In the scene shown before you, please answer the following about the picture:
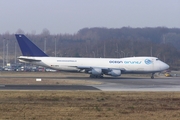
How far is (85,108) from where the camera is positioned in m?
22.5

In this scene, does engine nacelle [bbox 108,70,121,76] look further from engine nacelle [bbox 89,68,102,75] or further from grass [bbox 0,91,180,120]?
grass [bbox 0,91,180,120]

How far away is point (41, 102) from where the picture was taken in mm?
25438

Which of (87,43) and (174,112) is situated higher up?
(87,43)

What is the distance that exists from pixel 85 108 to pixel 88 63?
42376 millimetres

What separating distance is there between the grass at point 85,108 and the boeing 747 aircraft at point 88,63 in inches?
1361

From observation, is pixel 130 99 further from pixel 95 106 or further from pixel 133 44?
pixel 133 44

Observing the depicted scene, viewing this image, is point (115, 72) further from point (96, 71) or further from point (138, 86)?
point (138, 86)

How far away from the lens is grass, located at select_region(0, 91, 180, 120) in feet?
63.9

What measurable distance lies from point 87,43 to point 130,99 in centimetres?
15596

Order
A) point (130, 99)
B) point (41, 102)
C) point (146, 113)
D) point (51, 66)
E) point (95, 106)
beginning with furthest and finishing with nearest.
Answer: point (51, 66) < point (130, 99) < point (41, 102) < point (95, 106) < point (146, 113)

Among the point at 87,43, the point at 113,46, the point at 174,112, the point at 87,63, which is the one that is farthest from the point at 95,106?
the point at 87,43

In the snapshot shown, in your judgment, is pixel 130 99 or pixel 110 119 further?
pixel 130 99

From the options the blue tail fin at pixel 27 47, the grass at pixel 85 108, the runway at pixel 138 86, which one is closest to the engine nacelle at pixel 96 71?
the blue tail fin at pixel 27 47

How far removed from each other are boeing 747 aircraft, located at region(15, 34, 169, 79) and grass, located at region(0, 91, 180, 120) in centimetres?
3457
